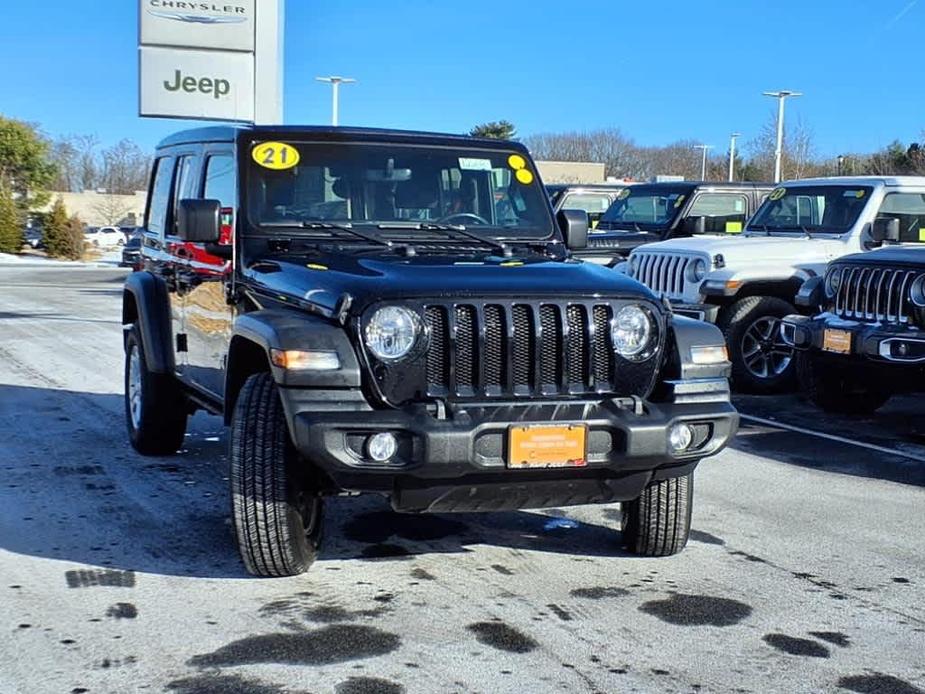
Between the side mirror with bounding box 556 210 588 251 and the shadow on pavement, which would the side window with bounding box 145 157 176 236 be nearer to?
the shadow on pavement

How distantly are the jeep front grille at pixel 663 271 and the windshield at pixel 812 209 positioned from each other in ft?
4.21

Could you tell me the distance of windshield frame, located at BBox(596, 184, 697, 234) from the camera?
14469mm

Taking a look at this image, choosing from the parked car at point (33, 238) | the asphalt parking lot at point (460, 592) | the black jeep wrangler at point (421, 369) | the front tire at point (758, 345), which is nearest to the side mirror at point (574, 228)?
the black jeep wrangler at point (421, 369)

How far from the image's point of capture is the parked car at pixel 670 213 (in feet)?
46.1

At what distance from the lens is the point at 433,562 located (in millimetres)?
5348

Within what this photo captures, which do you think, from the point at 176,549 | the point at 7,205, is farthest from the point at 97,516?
the point at 7,205

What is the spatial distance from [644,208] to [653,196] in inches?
7.4

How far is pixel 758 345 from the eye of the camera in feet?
34.8

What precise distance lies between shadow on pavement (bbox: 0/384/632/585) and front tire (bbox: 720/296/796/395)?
15.0 ft

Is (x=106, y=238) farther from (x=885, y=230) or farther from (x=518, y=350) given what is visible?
(x=518, y=350)

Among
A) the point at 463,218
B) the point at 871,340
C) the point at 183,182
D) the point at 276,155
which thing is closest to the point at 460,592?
the point at 463,218

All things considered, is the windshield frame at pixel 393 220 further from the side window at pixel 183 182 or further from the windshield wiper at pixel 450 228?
the side window at pixel 183 182

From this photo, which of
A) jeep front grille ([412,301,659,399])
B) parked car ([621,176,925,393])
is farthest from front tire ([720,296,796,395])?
jeep front grille ([412,301,659,399])

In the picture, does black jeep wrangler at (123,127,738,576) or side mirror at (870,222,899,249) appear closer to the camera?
black jeep wrangler at (123,127,738,576)
